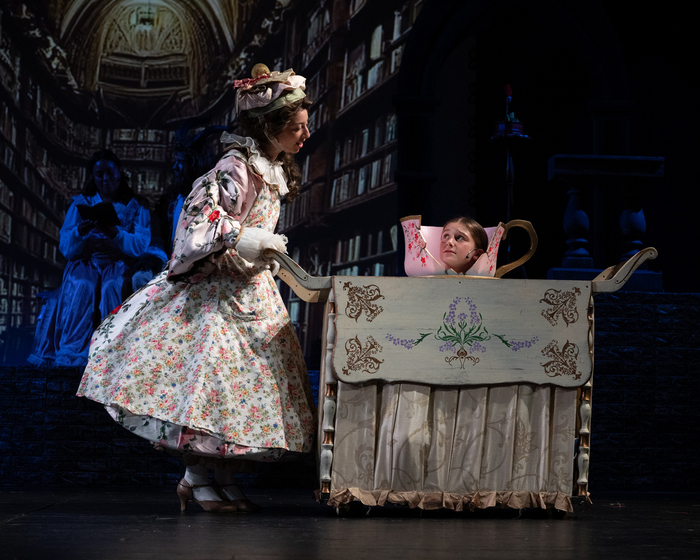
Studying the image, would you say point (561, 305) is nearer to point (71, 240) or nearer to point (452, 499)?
point (452, 499)

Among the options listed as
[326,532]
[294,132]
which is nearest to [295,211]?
[294,132]

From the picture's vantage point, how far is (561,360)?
225 centimetres

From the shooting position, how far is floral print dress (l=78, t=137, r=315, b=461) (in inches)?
88.5

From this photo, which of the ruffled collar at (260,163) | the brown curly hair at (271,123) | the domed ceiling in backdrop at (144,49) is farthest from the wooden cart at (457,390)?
the domed ceiling in backdrop at (144,49)

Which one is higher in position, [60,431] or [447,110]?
[447,110]

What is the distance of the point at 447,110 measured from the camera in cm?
491

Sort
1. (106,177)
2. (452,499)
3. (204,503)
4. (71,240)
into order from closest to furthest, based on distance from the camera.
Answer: (452,499)
(204,503)
(71,240)
(106,177)

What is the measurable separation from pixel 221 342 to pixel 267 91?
30.5 inches

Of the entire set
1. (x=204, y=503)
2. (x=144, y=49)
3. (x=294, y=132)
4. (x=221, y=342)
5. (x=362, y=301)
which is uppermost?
(x=144, y=49)

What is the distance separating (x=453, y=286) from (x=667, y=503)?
1110 millimetres

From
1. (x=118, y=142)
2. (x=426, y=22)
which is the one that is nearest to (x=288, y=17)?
(x=426, y=22)

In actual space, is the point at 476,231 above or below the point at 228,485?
above

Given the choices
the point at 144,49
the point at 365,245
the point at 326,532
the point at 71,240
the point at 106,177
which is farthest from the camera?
the point at 144,49

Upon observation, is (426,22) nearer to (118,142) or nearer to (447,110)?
(447,110)
